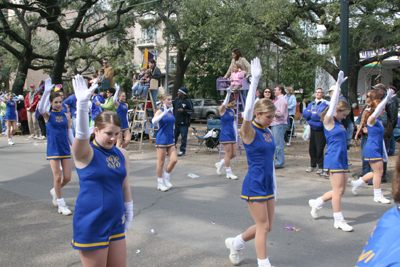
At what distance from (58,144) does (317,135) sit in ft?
19.4

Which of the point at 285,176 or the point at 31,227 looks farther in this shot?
the point at 285,176

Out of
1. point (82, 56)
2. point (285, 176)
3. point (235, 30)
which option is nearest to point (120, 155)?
point (285, 176)

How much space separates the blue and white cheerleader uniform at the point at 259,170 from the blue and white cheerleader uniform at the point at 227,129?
4046 mm

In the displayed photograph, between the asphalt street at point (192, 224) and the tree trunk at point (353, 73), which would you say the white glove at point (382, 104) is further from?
the tree trunk at point (353, 73)

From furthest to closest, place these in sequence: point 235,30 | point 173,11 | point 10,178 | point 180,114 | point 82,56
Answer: point 82,56 → point 173,11 → point 235,30 → point 180,114 → point 10,178

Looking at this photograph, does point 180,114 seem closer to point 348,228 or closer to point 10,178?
point 10,178

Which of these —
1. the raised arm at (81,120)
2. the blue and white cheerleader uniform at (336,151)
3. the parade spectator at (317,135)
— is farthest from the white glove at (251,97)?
the parade spectator at (317,135)

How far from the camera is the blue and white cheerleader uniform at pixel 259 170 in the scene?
11.6ft

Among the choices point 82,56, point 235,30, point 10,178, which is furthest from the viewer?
point 82,56

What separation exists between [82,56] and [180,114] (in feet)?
67.6

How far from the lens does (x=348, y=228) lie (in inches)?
188

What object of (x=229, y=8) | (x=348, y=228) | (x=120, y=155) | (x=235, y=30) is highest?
(x=229, y=8)

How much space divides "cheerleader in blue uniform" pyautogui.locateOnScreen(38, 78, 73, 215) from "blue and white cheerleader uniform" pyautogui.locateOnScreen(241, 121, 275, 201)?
3.32 meters

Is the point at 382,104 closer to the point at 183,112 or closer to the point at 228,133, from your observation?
the point at 228,133
